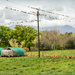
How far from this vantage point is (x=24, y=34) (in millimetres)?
59344

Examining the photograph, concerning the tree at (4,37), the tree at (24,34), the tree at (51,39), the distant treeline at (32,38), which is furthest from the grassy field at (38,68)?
the tree at (4,37)

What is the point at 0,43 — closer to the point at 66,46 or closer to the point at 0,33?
the point at 0,33

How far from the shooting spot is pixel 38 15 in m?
25.9

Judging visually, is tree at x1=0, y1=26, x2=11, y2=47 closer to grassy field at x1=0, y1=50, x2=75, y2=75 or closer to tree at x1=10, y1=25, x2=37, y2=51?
tree at x1=10, y1=25, x2=37, y2=51

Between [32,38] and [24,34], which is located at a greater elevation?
[24,34]

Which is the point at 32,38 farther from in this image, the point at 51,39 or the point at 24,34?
the point at 51,39

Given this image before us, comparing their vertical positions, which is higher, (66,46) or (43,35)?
(43,35)

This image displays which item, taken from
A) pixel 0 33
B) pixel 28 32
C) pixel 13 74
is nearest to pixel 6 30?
pixel 0 33

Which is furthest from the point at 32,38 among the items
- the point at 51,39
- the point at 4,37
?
the point at 4,37

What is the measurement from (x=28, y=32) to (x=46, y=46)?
896 cm

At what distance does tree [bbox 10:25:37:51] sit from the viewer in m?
58.3

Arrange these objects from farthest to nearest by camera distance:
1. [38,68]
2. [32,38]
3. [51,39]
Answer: [51,39], [32,38], [38,68]

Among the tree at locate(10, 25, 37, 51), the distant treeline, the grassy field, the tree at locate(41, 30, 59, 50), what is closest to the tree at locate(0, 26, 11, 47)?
the distant treeline

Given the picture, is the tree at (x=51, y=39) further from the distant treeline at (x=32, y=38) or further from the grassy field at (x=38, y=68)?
the grassy field at (x=38, y=68)
